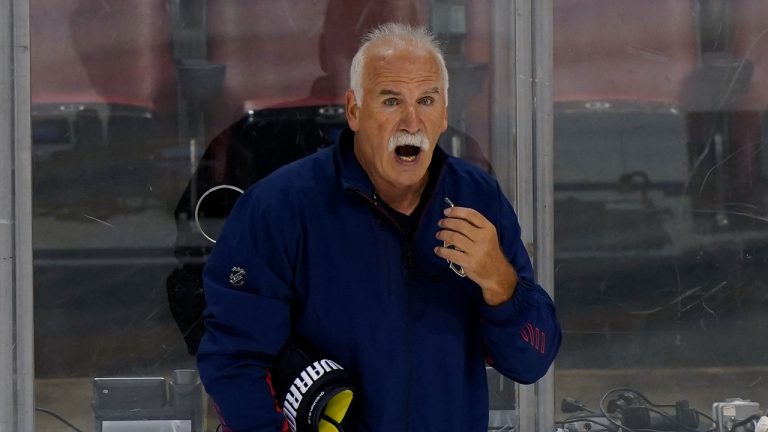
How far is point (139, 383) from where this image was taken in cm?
397

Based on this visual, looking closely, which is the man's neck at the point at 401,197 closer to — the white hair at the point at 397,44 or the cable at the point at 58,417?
the white hair at the point at 397,44

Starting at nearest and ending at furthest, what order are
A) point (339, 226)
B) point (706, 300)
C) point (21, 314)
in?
point (339, 226) < point (21, 314) < point (706, 300)

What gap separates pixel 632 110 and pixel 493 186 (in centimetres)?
163

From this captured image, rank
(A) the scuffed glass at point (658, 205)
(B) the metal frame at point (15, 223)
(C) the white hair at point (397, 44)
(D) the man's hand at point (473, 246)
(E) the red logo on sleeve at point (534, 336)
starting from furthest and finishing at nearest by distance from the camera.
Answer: (A) the scuffed glass at point (658, 205) → (B) the metal frame at point (15, 223) → (C) the white hair at point (397, 44) → (E) the red logo on sleeve at point (534, 336) → (D) the man's hand at point (473, 246)

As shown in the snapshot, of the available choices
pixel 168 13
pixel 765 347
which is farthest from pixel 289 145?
pixel 765 347

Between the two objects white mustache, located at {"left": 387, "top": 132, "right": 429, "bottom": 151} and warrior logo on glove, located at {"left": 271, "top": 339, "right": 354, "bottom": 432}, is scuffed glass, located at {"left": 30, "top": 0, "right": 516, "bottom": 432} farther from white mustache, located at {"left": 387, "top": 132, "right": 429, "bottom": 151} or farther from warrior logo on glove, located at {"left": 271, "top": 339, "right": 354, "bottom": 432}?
warrior logo on glove, located at {"left": 271, "top": 339, "right": 354, "bottom": 432}

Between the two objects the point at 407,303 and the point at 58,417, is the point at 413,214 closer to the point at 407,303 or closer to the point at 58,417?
the point at 407,303

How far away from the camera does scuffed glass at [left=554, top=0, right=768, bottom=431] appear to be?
403 cm

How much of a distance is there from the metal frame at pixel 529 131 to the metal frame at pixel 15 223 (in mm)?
1567

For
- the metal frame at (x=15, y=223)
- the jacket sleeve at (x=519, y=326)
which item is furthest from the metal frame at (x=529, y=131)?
the metal frame at (x=15, y=223)

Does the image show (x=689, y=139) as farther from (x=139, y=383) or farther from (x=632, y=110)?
(x=139, y=383)

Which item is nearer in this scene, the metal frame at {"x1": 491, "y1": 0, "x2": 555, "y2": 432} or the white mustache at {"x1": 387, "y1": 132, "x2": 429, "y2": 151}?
the white mustache at {"x1": 387, "y1": 132, "x2": 429, "y2": 151}

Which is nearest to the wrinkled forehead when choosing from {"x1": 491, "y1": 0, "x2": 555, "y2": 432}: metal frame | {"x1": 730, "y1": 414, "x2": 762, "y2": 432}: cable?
{"x1": 491, "y1": 0, "x2": 555, "y2": 432}: metal frame

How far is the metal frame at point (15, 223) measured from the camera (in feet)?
12.4
